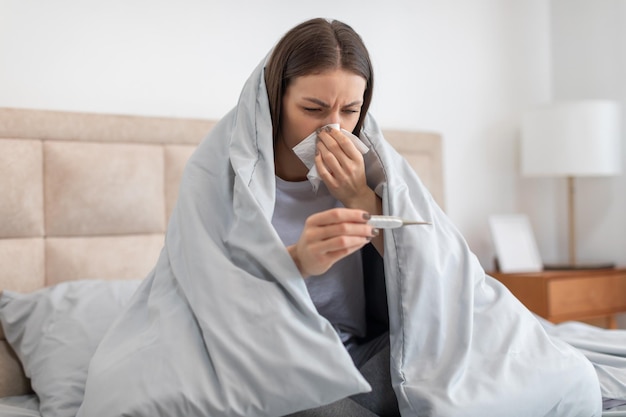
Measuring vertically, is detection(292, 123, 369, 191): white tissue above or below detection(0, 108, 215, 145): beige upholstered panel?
below

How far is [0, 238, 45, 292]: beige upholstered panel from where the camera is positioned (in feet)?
6.73

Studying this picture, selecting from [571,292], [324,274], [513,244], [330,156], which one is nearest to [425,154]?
[513,244]

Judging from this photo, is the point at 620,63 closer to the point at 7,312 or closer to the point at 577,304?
the point at 577,304

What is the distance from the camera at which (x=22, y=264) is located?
2.09 m

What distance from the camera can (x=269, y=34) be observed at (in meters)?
2.73

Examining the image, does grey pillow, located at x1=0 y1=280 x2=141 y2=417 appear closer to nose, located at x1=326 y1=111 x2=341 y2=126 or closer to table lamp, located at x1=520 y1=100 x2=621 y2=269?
nose, located at x1=326 y1=111 x2=341 y2=126

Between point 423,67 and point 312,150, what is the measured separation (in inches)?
71.6

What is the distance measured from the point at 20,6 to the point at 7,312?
902 mm

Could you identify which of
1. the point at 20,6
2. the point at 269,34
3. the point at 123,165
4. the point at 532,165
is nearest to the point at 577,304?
the point at 532,165

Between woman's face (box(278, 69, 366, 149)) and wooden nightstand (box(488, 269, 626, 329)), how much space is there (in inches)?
65.1

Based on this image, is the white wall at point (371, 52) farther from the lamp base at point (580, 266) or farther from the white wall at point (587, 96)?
the lamp base at point (580, 266)

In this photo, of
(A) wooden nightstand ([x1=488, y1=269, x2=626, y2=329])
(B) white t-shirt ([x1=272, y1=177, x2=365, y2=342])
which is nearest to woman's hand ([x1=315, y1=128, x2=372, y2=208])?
(B) white t-shirt ([x1=272, y1=177, x2=365, y2=342])

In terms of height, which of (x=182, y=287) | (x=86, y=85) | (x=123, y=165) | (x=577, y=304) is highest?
(x=86, y=85)

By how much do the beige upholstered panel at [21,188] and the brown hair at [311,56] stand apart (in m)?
0.90
